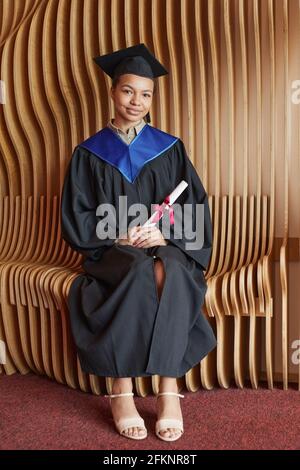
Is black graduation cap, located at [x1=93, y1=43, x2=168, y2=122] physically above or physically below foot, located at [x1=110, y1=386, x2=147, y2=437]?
above

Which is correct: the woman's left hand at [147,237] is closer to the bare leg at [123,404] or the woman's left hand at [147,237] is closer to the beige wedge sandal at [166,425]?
the bare leg at [123,404]

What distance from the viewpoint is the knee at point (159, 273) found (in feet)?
7.65

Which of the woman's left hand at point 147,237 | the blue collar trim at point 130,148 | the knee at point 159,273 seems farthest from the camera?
the blue collar trim at point 130,148

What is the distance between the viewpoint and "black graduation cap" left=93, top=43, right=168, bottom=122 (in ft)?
8.41

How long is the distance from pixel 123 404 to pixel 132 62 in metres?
1.27

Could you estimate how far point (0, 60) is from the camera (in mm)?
3260

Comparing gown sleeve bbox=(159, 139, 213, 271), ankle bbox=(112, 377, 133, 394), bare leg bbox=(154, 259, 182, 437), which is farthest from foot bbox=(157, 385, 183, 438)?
gown sleeve bbox=(159, 139, 213, 271)

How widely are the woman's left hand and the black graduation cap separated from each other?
1.95 feet

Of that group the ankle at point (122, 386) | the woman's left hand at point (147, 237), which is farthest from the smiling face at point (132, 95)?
the ankle at point (122, 386)

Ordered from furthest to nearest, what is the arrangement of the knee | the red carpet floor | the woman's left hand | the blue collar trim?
the blue collar trim
the woman's left hand
the knee
the red carpet floor

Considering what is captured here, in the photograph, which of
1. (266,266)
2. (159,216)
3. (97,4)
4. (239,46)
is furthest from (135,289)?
(97,4)

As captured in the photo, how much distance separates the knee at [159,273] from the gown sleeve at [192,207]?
22 centimetres

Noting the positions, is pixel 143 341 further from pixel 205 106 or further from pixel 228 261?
pixel 205 106

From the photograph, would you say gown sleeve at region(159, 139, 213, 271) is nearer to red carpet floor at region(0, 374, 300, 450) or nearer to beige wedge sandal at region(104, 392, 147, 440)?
red carpet floor at region(0, 374, 300, 450)
